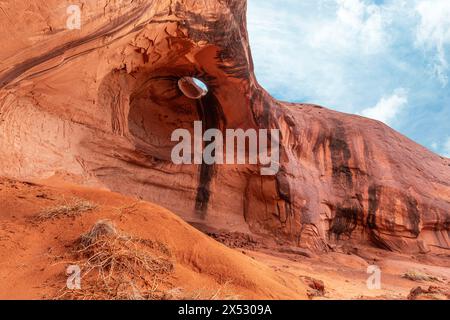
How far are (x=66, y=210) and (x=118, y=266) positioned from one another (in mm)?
1282

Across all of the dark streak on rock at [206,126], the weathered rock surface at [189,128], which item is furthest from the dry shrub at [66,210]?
the dark streak on rock at [206,126]

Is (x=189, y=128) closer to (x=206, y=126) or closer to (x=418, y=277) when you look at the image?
(x=206, y=126)

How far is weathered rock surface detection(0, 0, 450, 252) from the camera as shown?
5.82 m

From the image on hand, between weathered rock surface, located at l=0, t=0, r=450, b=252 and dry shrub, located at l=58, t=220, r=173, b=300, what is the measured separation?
261cm

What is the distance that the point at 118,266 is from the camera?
3451 millimetres

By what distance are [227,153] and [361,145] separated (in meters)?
4.02

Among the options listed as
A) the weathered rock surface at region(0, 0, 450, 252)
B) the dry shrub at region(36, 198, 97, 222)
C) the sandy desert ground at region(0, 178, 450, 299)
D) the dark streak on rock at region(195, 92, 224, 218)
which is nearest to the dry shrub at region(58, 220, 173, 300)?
the sandy desert ground at region(0, 178, 450, 299)

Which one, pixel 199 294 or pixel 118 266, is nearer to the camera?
pixel 199 294

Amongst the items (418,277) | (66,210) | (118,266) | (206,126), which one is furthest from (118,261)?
(206,126)

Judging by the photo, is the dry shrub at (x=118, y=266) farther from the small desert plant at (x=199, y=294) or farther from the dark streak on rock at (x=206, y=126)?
the dark streak on rock at (x=206, y=126)

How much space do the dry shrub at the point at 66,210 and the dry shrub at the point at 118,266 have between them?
2.09ft

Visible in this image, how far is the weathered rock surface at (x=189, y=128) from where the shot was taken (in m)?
5.82

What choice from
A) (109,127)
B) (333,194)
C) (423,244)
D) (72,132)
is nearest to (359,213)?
(333,194)

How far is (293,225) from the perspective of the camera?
30.0ft
